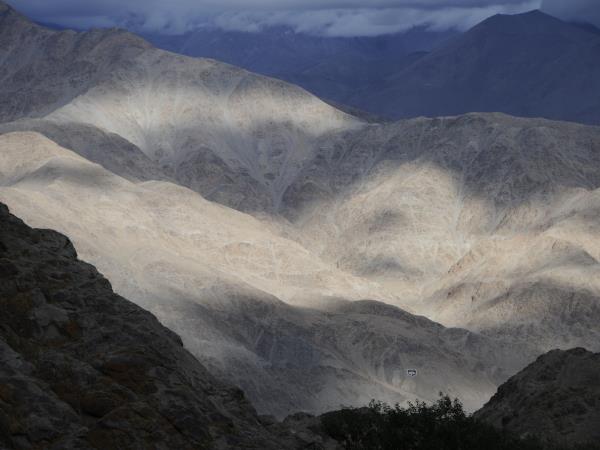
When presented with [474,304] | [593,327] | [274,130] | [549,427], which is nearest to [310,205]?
[274,130]

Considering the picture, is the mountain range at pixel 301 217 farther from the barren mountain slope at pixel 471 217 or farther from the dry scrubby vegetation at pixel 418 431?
the dry scrubby vegetation at pixel 418 431

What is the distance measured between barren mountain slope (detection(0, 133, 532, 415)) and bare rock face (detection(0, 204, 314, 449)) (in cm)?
3645

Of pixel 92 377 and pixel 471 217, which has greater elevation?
pixel 471 217

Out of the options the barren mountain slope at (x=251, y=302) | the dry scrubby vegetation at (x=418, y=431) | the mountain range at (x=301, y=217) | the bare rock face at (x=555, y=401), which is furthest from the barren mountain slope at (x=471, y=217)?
the dry scrubby vegetation at (x=418, y=431)

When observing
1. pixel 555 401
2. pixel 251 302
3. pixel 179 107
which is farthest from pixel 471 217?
pixel 555 401

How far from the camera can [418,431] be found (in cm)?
1388

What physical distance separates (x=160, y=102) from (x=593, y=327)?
79.4 meters

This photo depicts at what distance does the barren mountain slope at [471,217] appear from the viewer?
81.4 metres

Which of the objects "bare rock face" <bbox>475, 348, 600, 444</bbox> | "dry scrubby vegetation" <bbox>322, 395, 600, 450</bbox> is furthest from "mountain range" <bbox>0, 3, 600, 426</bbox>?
"dry scrubby vegetation" <bbox>322, 395, 600, 450</bbox>

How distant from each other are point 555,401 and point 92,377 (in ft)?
46.3

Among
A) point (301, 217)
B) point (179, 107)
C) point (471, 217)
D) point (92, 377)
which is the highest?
Result: point (179, 107)

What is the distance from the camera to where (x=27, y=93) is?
490 ft

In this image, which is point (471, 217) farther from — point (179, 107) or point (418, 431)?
point (418, 431)

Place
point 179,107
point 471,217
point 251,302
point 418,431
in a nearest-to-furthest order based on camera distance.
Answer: point 418,431, point 251,302, point 471,217, point 179,107
